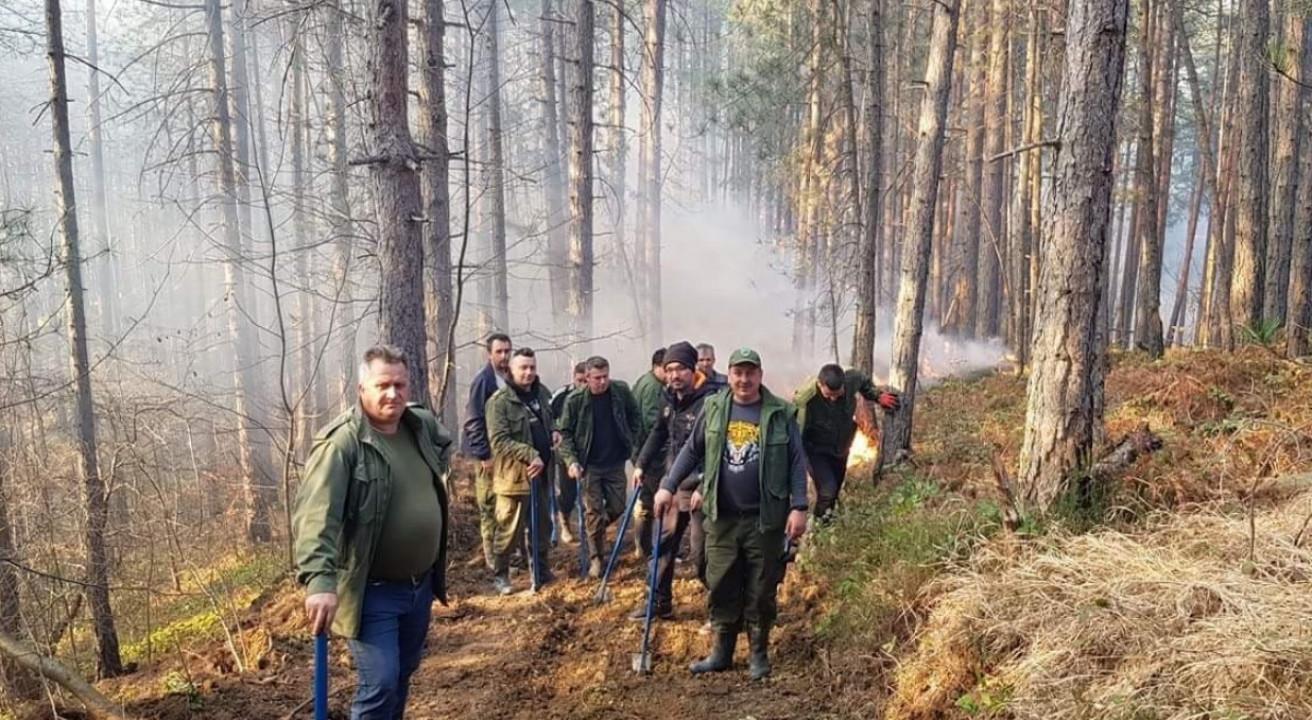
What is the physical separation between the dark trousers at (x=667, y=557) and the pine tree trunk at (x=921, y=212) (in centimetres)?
346

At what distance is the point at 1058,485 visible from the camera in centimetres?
551

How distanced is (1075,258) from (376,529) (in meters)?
4.56

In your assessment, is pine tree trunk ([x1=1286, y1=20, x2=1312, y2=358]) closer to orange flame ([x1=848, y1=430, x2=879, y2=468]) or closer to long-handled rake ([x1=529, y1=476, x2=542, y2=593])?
orange flame ([x1=848, y1=430, x2=879, y2=468])

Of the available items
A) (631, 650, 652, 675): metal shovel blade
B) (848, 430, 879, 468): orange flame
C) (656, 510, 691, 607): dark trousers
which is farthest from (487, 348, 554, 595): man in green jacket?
(848, 430, 879, 468): orange flame

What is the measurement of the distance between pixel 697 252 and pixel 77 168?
3897 centimetres

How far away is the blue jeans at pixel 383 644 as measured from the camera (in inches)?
142

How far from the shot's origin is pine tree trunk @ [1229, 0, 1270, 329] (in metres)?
11.3

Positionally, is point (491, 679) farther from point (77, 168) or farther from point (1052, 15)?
point (77, 168)

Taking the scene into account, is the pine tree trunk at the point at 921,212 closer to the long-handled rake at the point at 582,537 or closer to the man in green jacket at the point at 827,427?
the man in green jacket at the point at 827,427

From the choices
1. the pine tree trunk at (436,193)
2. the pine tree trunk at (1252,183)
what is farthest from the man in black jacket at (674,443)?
the pine tree trunk at (1252,183)

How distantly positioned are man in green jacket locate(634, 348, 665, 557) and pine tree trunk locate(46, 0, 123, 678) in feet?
15.0

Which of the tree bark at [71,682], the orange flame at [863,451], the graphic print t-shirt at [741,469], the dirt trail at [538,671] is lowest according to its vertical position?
the dirt trail at [538,671]

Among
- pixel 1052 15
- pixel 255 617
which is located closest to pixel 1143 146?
pixel 1052 15

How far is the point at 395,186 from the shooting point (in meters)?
6.97
